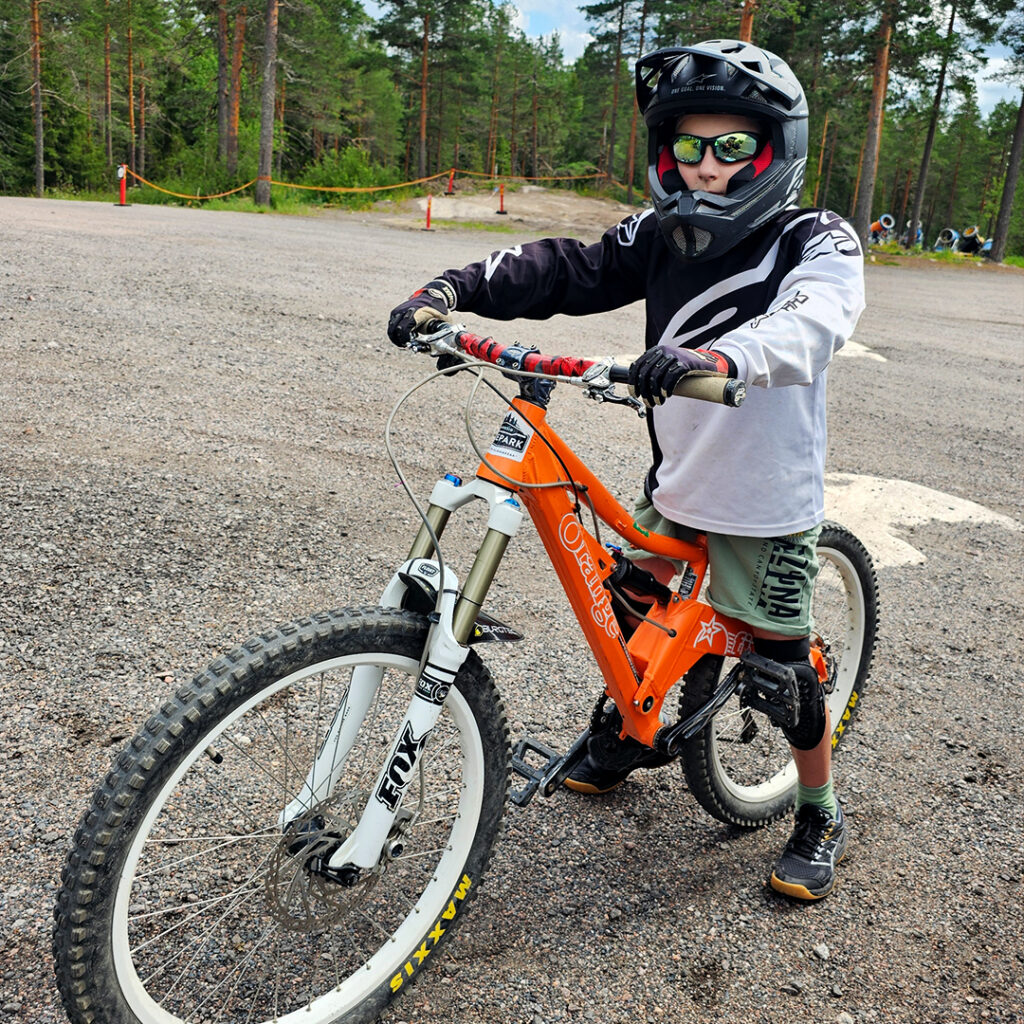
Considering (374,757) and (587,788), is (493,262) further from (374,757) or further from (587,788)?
(587,788)

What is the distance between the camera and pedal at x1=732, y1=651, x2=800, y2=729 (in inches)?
105

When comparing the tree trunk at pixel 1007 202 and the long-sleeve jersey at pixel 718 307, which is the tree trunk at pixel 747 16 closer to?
the tree trunk at pixel 1007 202

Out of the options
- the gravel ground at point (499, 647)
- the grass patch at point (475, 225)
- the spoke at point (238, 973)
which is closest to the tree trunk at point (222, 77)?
the grass patch at point (475, 225)

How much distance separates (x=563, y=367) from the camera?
6.43 feet

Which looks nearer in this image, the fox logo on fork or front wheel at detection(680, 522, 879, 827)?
the fox logo on fork

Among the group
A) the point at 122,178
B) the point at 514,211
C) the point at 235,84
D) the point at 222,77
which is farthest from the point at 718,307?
the point at 222,77

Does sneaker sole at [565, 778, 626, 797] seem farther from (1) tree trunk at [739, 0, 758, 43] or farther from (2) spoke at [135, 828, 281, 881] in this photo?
(1) tree trunk at [739, 0, 758, 43]

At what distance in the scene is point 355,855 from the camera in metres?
2.09

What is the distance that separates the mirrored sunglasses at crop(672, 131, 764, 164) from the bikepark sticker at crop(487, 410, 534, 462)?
851 millimetres

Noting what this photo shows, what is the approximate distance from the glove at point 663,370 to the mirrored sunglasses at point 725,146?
780 millimetres

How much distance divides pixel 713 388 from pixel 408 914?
1531 mm

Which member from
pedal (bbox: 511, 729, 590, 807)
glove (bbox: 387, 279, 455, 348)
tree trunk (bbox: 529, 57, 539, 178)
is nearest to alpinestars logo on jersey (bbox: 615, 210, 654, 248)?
glove (bbox: 387, 279, 455, 348)

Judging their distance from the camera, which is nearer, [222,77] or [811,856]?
[811,856]

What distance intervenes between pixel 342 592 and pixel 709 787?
6.79 feet
